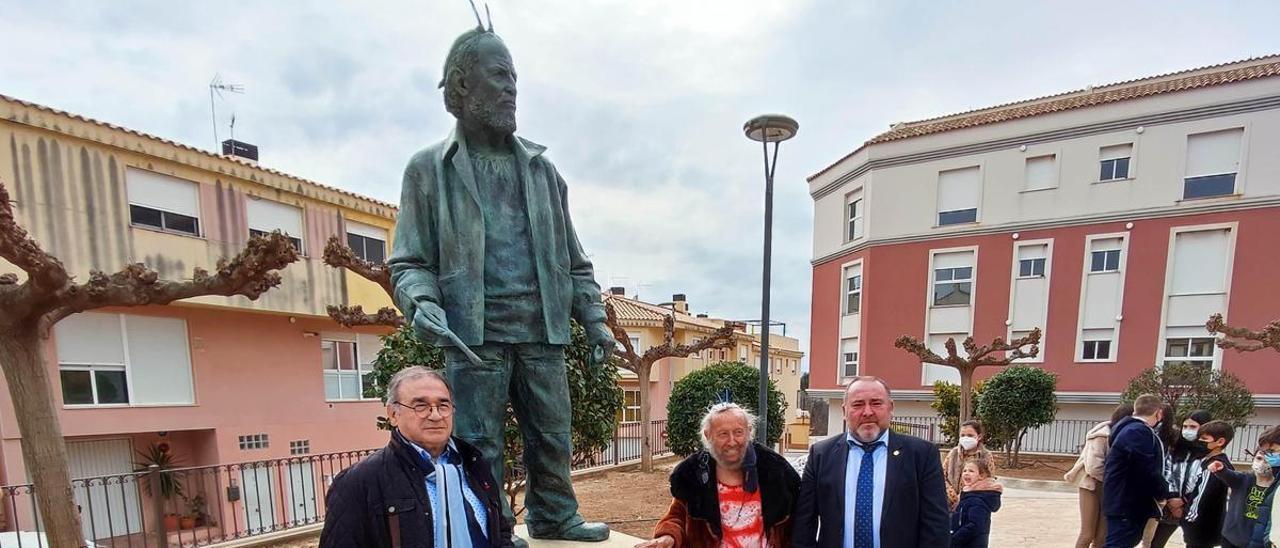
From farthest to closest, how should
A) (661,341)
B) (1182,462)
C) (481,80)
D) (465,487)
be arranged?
1. (661,341)
2. (1182,462)
3. (481,80)
4. (465,487)

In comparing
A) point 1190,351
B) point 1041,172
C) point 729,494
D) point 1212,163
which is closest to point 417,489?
point 729,494

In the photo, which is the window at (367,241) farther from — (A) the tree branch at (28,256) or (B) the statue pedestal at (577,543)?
(B) the statue pedestal at (577,543)

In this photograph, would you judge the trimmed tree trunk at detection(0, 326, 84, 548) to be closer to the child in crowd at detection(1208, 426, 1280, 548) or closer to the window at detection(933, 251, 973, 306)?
the child in crowd at detection(1208, 426, 1280, 548)

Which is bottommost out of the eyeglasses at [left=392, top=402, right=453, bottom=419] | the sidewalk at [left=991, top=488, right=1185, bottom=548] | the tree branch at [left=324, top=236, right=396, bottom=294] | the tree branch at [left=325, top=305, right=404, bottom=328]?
the sidewalk at [left=991, top=488, right=1185, bottom=548]

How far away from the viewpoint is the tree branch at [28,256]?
15.8 ft

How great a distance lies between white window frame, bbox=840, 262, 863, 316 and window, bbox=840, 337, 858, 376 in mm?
1025

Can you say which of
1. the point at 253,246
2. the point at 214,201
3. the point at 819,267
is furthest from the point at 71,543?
the point at 819,267

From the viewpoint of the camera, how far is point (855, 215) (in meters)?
20.3

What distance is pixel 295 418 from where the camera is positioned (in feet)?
44.0

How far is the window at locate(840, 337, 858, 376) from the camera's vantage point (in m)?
19.7

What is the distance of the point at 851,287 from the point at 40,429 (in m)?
19.9

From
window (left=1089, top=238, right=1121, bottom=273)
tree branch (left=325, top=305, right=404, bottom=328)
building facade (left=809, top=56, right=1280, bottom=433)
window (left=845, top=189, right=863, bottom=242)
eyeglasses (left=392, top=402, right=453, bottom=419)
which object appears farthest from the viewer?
window (left=845, top=189, right=863, bottom=242)

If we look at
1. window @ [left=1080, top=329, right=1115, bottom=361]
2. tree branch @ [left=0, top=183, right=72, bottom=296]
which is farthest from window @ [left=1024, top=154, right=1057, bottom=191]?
tree branch @ [left=0, top=183, right=72, bottom=296]

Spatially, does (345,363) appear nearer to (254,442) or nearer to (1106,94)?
(254,442)
